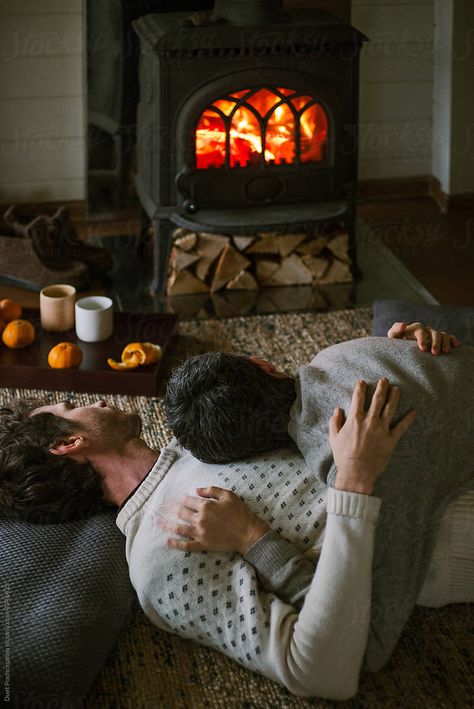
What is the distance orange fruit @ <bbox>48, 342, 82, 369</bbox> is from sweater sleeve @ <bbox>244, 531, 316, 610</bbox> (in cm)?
143

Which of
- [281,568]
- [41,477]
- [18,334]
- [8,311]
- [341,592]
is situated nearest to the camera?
[341,592]

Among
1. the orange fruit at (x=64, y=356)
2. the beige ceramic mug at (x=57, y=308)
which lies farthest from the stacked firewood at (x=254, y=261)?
the orange fruit at (x=64, y=356)

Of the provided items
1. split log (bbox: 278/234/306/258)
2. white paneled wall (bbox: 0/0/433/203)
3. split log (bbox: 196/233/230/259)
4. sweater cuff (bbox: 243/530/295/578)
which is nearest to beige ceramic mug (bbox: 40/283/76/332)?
split log (bbox: 196/233/230/259)

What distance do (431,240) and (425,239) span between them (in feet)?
0.10

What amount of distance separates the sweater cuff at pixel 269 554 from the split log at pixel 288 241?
7.08ft

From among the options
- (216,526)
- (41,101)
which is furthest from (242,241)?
(216,526)

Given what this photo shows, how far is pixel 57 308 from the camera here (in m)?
A: 3.22

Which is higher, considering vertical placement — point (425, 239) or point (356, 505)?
point (425, 239)

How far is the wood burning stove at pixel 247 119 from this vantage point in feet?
11.3

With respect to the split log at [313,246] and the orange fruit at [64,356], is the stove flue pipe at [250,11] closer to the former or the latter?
the split log at [313,246]

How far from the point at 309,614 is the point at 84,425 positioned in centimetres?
69

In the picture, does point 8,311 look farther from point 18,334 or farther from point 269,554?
point 269,554

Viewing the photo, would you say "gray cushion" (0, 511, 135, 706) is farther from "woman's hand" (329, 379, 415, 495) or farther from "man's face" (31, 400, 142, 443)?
A: "woman's hand" (329, 379, 415, 495)

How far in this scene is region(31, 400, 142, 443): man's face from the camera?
2059 mm
